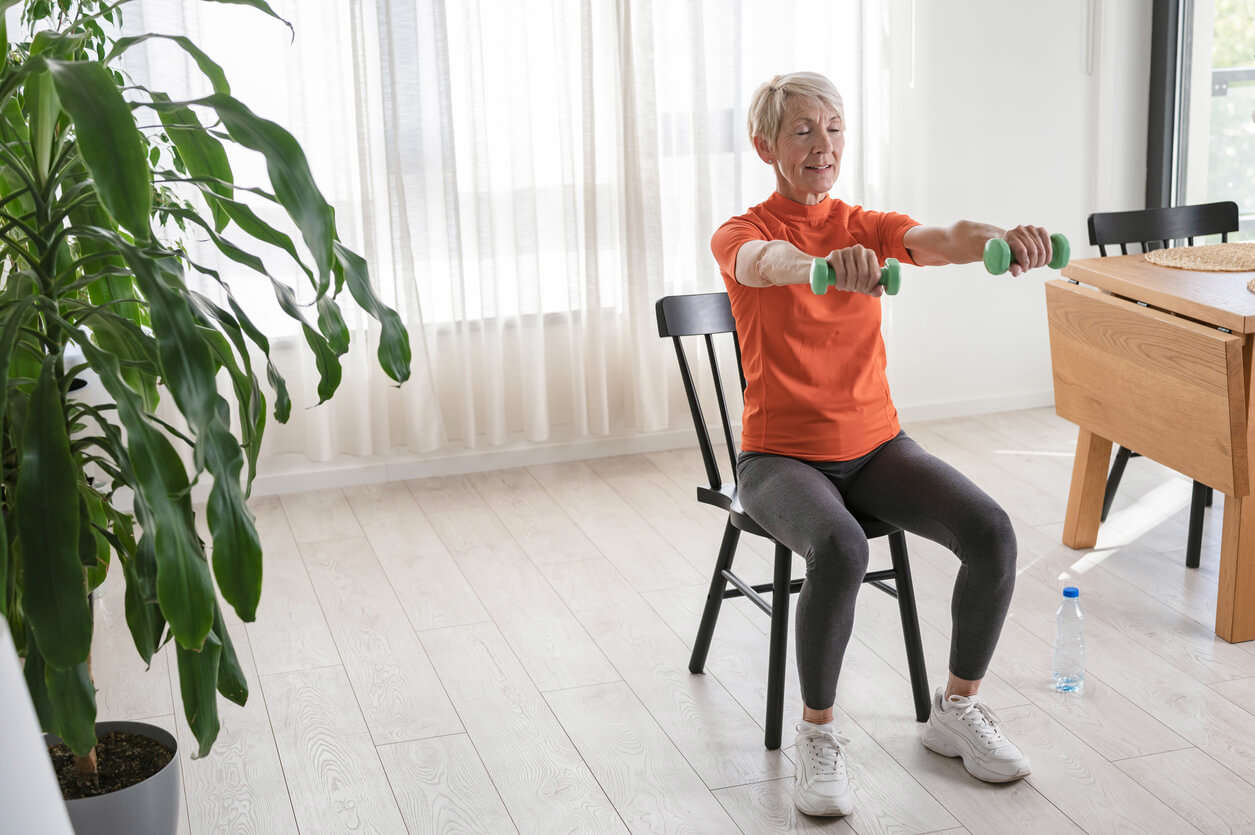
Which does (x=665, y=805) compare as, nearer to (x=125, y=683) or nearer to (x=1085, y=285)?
(x=125, y=683)

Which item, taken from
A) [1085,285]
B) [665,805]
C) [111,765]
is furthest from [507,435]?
[111,765]

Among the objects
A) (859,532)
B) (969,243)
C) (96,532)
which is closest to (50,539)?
(96,532)

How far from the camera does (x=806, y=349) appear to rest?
2201mm

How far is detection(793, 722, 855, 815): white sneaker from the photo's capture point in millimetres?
2041

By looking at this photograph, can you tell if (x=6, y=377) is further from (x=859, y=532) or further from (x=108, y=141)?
(x=859, y=532)

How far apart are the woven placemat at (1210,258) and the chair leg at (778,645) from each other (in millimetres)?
1297


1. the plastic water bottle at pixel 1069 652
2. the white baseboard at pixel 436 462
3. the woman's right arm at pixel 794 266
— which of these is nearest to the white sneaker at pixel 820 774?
the plastic water bottle at pixel 1069 652

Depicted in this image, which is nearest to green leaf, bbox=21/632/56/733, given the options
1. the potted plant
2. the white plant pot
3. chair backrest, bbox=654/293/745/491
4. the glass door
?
the potted plant

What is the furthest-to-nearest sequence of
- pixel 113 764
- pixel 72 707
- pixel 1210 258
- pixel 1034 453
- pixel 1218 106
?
pixel 1218 106
pixel 1034 453
pixel 1210 258
pixel 113 764
pixel 72 707

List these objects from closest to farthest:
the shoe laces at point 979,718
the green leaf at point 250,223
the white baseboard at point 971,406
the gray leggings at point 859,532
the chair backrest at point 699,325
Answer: the green leaf at point 250,223, the gray leggings at point 859,532, the shoe laces at point 979,718, the chair backrest at point 699,325, the white baseboard at point 971,406

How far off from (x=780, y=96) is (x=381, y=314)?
894 millimetres

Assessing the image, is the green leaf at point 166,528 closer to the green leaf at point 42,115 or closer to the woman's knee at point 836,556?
the green leaf at point 42,115

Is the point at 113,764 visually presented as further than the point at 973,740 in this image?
No

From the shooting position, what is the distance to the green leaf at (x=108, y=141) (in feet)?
3.93
